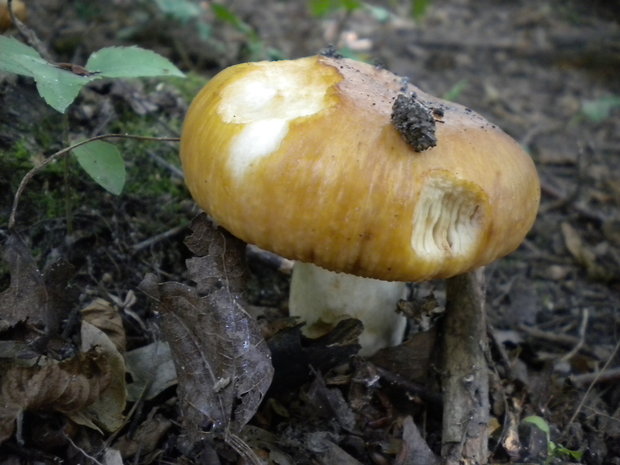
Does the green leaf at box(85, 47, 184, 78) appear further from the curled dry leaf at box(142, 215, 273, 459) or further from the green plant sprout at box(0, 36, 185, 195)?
the curled dry leaf at box(142, 215, 273, 459)

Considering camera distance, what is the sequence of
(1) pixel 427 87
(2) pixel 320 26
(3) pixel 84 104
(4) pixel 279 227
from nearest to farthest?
(4) pixel 279 227, (3) pixel 84 104, (1) pixel 427 87, (2) pixel 320 26

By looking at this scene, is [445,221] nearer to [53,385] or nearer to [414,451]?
[414,451]

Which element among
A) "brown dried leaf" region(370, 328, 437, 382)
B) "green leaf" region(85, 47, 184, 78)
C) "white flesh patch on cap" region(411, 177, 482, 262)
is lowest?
"brown dried leaf" region(370, 328, 437, 382)

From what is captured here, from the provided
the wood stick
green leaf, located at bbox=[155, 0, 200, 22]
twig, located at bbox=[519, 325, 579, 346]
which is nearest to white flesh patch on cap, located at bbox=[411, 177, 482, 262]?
the wood stick

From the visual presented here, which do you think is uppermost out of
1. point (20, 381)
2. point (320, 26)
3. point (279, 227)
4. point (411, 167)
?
point (411, 167)

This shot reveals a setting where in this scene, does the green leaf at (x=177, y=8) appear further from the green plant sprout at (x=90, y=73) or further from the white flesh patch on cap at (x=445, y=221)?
the white flesh patch on cap at (x=445, y=221)

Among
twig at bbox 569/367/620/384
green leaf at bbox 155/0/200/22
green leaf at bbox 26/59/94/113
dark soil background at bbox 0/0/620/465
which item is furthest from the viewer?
green leaf at bbox 155/0/200/22

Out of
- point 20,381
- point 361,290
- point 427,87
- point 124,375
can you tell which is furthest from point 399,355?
point 427,87

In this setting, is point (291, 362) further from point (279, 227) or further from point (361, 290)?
point (279, 227)
